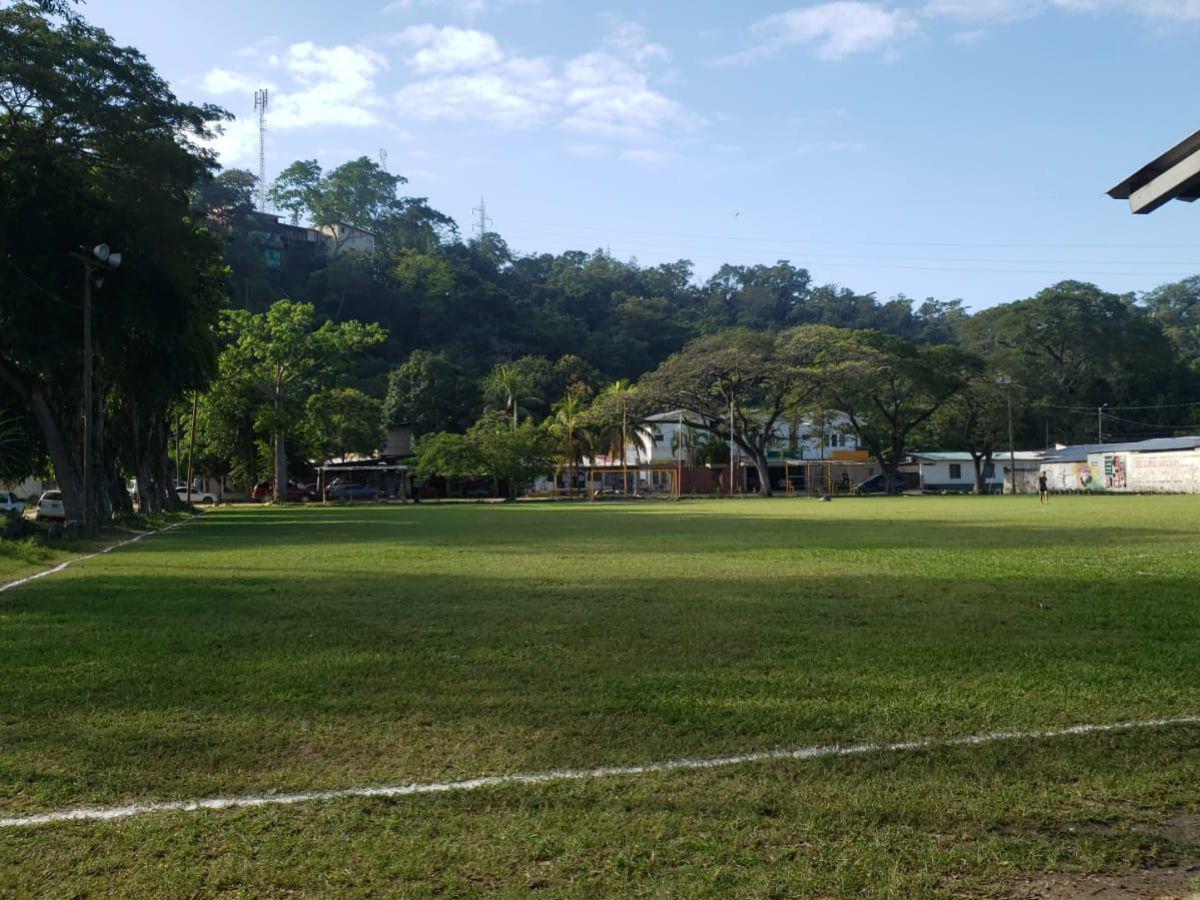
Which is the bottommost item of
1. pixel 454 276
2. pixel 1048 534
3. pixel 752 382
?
pixel 1048 534

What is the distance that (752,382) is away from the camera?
66438 millimetres

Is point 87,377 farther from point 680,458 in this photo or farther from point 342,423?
point 680,458

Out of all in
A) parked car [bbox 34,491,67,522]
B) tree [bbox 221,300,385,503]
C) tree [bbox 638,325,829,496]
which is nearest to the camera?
parked car [bbox 34,491,67,522]

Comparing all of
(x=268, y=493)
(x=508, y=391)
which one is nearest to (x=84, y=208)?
(x=268, y=493)

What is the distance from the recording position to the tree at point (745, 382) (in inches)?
2576

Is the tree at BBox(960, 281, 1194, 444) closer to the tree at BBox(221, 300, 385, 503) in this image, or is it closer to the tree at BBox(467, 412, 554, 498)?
the tree at BBox(467, 412, 554, 498)

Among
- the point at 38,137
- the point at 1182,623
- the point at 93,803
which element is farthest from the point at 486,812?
the point at 38,137

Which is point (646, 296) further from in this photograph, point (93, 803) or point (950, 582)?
point (93, 803)

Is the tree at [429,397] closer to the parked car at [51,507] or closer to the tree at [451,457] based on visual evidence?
the tree at [451,457]

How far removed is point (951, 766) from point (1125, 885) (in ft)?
3.93

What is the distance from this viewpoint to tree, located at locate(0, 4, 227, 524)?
22.1 meters

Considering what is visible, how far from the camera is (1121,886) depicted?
3.40 meters

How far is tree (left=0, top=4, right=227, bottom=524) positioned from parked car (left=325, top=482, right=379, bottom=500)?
38254 millimetres

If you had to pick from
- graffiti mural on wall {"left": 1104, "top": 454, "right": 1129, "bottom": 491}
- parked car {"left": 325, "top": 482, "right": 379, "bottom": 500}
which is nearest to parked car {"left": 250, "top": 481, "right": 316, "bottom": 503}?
parked car {"left": 325, "top": 482, "right": 379, "bottom": 500}
